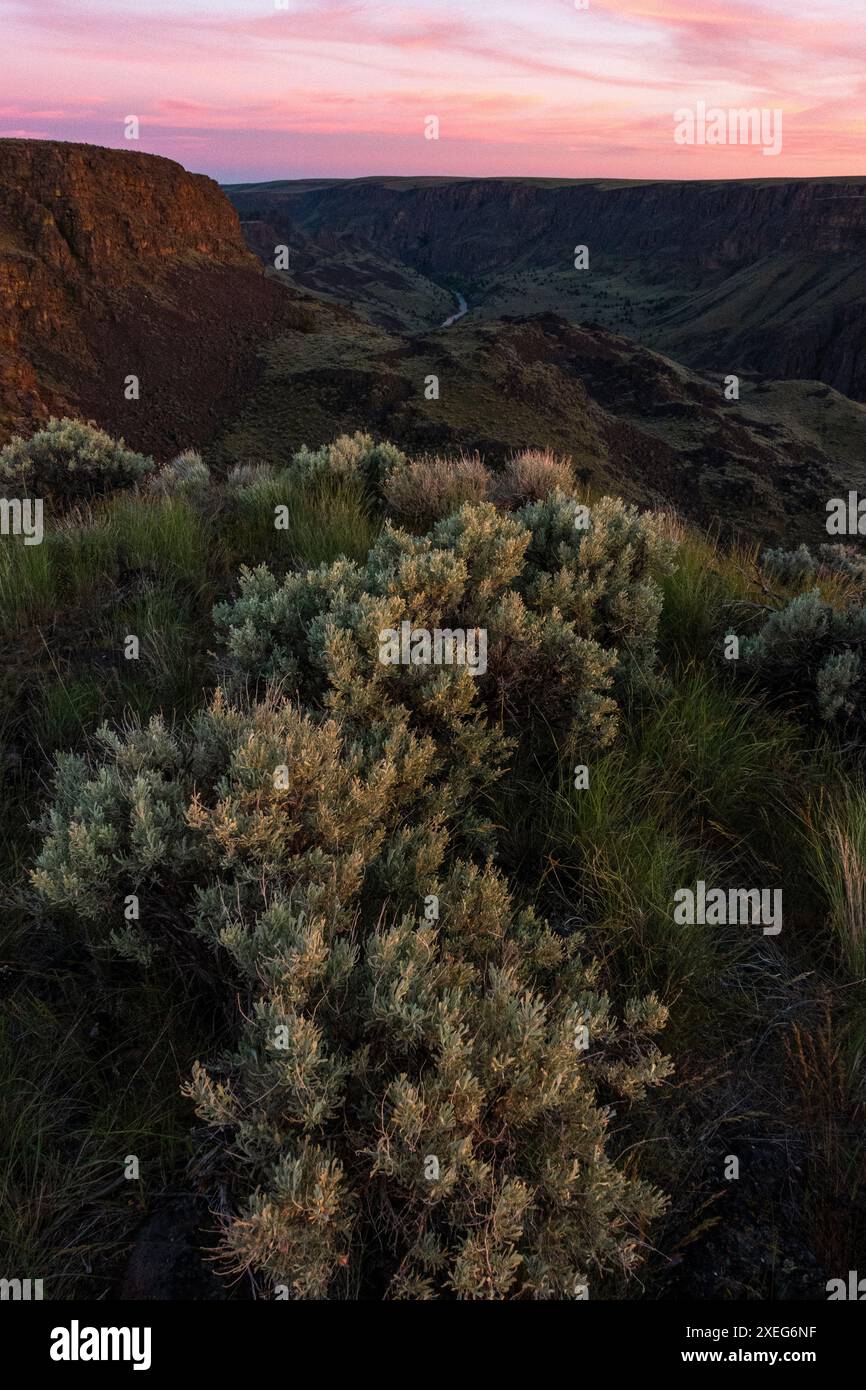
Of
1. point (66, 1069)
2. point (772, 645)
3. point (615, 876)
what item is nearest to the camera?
point (66, 1069)

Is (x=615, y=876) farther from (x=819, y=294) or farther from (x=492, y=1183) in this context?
(x=819, y=294)

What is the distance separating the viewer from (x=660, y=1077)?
2275mm

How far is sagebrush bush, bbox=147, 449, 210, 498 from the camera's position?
706cm

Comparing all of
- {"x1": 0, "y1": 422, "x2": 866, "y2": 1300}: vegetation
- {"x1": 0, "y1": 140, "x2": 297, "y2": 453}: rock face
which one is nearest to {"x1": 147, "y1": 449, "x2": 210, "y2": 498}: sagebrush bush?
{"x1": 0, "y1": 422, "x2": 866, "y2": 1300}: vegetation

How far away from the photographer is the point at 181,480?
727cm

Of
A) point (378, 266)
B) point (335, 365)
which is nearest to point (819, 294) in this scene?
point (378, 266)

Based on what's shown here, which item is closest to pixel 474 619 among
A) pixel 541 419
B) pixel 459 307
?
pixel 541 419

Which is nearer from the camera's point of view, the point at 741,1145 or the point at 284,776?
the point at 741,1145

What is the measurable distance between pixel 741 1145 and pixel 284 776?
1686mm

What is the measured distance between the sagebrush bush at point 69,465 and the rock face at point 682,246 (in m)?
82.3

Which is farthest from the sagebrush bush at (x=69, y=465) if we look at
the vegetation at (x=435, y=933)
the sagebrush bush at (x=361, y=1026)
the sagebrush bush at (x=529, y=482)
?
the sagebrush bush at (x=361, y=1026)

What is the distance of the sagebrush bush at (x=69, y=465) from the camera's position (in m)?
8.10

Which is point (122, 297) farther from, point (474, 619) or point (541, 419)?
point (474, 619)

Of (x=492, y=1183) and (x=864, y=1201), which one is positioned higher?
(x=492, y=1183)
